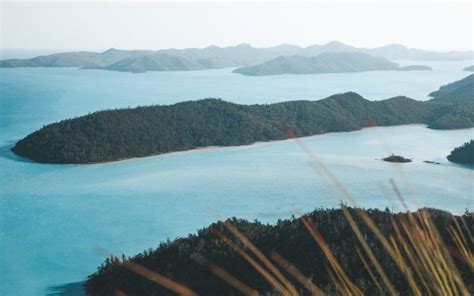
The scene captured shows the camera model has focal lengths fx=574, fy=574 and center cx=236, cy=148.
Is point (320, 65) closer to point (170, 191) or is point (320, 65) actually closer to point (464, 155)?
point (464, 155)

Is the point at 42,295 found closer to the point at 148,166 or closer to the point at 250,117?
the point at 148,166

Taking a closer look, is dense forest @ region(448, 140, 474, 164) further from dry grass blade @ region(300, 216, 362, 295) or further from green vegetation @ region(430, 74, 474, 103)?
dry grass blade @ region(300, 216, 362, 295)

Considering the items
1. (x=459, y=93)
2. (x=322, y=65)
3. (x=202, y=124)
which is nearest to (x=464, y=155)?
(x=202, y=124)

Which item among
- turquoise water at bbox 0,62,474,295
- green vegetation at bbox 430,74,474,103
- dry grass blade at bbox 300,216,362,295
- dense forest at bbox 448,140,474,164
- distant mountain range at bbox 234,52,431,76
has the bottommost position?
turquoise water at bbox 0,62,474,295

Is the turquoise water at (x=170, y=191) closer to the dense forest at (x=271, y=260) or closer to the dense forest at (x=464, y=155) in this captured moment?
the dense forest at (x=464, y=155)

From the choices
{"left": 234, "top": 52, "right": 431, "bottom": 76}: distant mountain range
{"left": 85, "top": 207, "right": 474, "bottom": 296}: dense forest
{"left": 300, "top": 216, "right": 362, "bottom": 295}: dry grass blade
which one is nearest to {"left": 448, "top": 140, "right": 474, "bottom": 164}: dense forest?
{"left": 85, "top": 207, "right": 474, "bottom": 296}: dense forest

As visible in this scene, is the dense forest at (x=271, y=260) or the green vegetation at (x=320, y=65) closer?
the dense forest at (x=271, y=260)

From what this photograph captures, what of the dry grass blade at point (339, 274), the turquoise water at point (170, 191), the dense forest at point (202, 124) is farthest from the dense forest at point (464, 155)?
the dry grass blade at point (339, 274)
